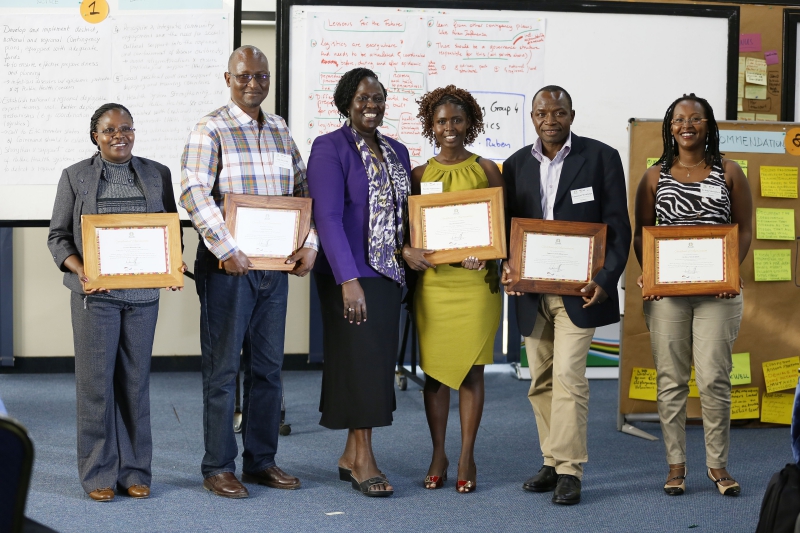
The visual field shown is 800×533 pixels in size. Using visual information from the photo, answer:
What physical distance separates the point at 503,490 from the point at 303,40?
2656 millimetres

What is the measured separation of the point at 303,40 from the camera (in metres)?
4.79

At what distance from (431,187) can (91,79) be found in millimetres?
2171

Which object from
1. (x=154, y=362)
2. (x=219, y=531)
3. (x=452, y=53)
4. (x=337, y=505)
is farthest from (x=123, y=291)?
(x=154, y=362)

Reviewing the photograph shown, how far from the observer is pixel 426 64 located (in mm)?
4965

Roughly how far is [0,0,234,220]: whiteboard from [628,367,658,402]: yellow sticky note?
9.24ft

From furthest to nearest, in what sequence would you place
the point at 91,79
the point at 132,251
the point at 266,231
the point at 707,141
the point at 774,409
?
the point at 774,409 → the point at 91,79 → the point at 707,141 → the point at 266,231 → the point at 132,251

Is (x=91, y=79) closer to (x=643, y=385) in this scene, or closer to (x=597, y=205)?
(x=597, y=205)

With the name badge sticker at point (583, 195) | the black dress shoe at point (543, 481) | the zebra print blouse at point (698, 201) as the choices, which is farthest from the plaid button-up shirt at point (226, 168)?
the zebra print blouse at point (698, 201)

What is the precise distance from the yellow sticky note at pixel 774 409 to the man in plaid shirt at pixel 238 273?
2922mm

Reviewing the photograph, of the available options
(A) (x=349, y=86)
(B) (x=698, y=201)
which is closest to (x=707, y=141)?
(B) (x=698, y=201)

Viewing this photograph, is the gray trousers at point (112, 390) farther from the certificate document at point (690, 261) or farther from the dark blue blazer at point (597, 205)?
the certificate document at point (690, 261)

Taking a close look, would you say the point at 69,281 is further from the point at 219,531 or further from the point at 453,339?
the point at 453,339

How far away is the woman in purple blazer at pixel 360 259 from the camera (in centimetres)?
342

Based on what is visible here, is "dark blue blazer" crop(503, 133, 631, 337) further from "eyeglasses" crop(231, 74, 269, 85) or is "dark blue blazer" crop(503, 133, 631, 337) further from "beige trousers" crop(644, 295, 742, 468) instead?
"eyeglasses" crop(231, 74, 269, 85)
